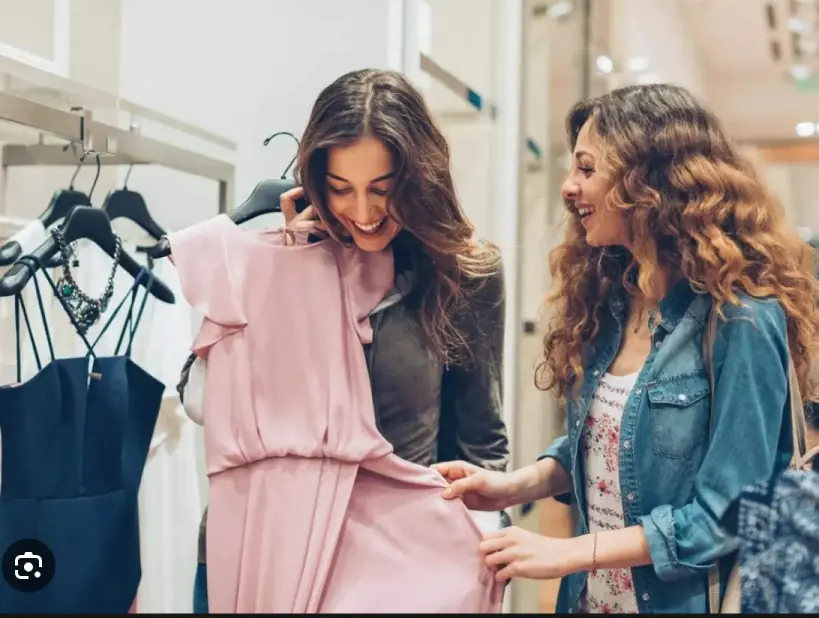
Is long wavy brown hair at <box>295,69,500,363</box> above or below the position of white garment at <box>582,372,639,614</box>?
above

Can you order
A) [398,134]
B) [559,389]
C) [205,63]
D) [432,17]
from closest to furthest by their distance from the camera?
[398,134] → [559,389] → [205,63] → [432,17]

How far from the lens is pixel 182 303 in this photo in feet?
3.47

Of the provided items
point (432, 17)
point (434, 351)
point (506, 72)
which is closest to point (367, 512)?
point (434, 351)

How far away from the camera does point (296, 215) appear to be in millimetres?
860

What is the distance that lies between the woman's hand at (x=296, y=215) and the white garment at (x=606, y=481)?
325 mm

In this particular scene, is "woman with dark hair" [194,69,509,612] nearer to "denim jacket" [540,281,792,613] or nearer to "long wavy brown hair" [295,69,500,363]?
"long wavy brown hair" [295,69,500,363]

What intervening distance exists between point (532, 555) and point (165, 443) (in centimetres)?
49

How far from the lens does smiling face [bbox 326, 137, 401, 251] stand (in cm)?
79

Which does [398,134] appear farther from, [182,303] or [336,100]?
[182,303]

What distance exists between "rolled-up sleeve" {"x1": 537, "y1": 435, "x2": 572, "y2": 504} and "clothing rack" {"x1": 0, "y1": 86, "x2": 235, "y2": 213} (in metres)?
0.47

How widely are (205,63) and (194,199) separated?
0.17 meters

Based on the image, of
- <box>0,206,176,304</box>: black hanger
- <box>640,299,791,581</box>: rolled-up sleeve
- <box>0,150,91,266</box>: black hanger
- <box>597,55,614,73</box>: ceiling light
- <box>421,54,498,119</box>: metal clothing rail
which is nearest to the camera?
<box>640,299,791,581</box>: rolled-up sleeve

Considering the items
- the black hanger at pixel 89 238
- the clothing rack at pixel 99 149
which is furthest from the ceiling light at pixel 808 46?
the black hanger at pixel 89 238

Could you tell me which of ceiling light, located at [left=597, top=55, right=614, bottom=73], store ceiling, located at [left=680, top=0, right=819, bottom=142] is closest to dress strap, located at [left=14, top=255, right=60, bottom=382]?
store ceiling, located at [left=680, top=0, right=819, bottom=142]
